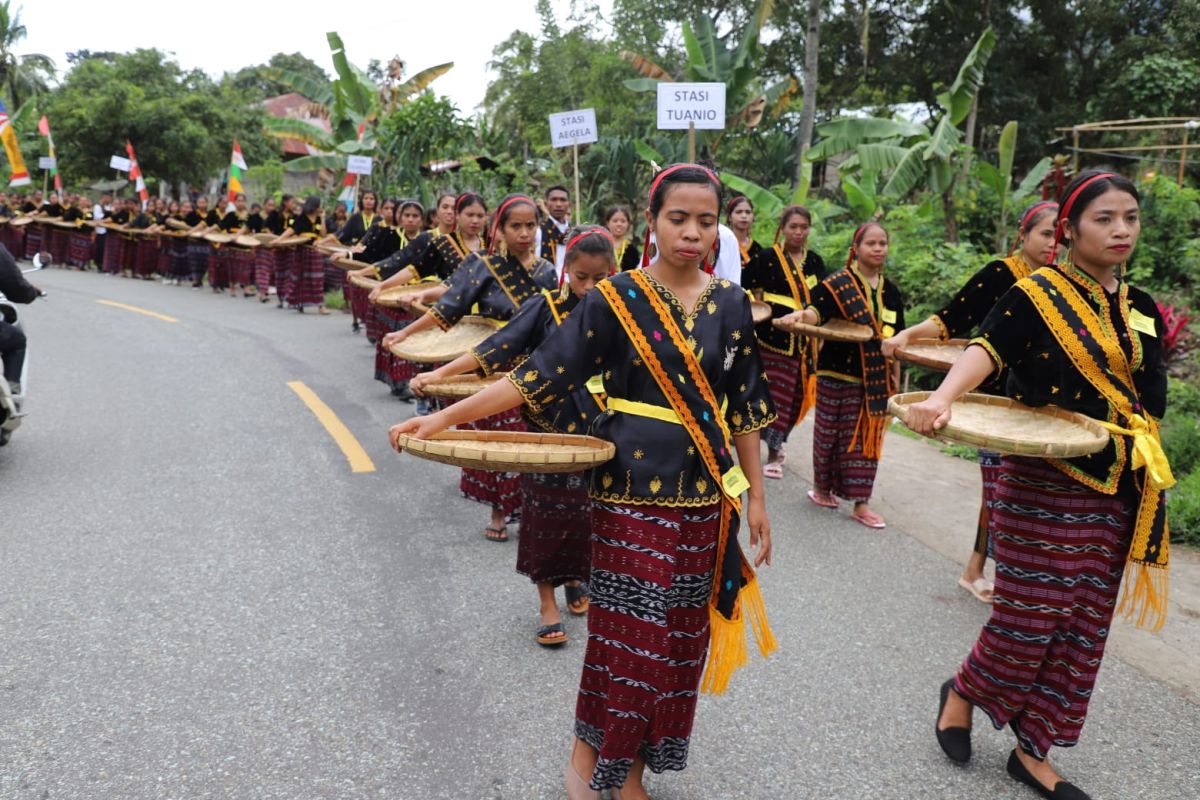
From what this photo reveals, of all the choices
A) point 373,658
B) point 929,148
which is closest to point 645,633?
point 373,658

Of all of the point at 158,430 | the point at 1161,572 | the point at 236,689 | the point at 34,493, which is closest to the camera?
the point at 1161,572

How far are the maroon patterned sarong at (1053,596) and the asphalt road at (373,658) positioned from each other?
0.33 metres

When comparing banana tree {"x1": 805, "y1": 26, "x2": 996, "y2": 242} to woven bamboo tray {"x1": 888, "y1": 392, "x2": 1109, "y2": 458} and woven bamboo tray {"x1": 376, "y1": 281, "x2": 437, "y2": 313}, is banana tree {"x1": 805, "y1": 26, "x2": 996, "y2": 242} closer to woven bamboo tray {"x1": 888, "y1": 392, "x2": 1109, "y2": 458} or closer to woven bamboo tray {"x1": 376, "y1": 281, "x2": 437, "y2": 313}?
woven bamboo tray {"x1": 376, "y1": 281, "x2": 437, "y2": 313}

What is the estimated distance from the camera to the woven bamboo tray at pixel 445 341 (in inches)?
179

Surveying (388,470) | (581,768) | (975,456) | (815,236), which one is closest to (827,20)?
(815,236)

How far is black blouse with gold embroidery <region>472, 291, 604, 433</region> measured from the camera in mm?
3787

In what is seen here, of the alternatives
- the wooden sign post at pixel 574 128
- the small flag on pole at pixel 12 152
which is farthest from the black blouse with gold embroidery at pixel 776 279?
the small flag on pole at pixel 12 152

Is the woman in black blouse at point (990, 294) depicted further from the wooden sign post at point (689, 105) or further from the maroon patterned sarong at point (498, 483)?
the wooden sign post at point (689, 105)

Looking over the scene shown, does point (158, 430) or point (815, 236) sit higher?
point (815, 236)

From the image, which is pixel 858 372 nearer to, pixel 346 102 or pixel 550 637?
pixel 550 637

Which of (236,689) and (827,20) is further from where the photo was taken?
(827,20)

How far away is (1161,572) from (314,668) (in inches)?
122

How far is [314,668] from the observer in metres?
3.82

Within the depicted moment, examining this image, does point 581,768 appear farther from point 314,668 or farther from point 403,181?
point 403,181
